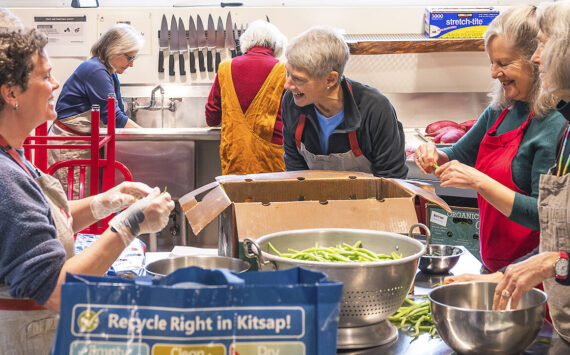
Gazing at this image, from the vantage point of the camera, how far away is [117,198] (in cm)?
216

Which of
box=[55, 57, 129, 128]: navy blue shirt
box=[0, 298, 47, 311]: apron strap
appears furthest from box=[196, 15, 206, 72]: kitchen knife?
box=[0, 298, 47, 311]: apron strap

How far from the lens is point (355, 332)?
1.73 metres

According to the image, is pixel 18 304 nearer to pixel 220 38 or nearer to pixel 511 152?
pixel 511 152

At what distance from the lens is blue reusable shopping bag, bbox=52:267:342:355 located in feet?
3.97

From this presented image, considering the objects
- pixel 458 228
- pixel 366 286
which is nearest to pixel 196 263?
pixel 366 286

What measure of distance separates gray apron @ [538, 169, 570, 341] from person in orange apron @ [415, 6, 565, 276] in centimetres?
26

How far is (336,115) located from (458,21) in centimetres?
382

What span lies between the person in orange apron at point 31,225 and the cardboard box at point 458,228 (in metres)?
2.45

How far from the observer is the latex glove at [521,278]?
1.67m

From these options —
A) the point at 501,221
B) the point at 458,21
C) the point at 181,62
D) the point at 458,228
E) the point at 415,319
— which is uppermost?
the point at 458,21

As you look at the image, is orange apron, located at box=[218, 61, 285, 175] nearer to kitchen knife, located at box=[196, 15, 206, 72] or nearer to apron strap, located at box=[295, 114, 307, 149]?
apron strap, located at box=[295, 114, 307, 149]

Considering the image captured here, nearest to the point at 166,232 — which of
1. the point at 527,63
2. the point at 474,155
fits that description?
the point at 474,155

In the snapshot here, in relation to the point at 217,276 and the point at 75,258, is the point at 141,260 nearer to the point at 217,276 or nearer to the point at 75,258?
the point at 75,258

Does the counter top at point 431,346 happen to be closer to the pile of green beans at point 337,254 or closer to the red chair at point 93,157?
the pile of green beans at point 337,254
